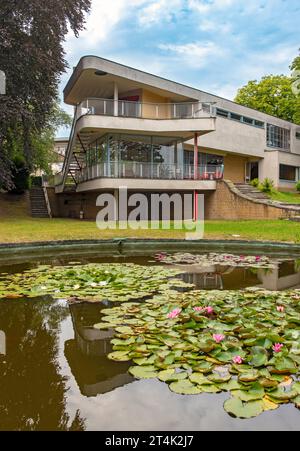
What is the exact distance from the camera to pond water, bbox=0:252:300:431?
92.4 inches

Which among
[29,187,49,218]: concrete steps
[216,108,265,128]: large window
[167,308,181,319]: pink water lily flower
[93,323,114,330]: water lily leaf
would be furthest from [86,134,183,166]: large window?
[167,308,181,319]: pink water lily flower

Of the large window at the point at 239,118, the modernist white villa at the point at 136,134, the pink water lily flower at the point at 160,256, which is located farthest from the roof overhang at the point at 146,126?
the pink water lily flower at the point at 160,256

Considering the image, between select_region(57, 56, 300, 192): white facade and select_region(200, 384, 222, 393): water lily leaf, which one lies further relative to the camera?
Answer: select_region(57, 56, 300, 192): white facade

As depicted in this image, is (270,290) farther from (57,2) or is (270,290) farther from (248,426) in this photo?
(57,2)

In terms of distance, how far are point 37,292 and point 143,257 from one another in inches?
170

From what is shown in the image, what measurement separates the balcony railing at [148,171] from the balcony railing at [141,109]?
2459 mm

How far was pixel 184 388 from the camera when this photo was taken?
2.71 m

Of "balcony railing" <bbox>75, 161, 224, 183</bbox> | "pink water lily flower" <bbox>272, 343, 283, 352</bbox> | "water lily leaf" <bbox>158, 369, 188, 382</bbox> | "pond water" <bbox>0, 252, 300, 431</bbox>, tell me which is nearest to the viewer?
"pond water" <bbox>0, 252, 300, 431</bbox>

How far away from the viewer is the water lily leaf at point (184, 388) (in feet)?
8.75

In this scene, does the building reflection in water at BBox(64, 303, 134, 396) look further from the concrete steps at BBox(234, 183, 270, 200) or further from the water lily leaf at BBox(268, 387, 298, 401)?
the concrete steps at BBox(234, 183, 270, 200)

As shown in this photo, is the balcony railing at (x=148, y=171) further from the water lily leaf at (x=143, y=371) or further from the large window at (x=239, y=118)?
the water lily leaf at (x=143, y=371)

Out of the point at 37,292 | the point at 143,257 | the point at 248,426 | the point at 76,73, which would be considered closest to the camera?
the point at 248,426

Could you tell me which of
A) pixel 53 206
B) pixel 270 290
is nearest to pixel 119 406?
pixel 270 290
